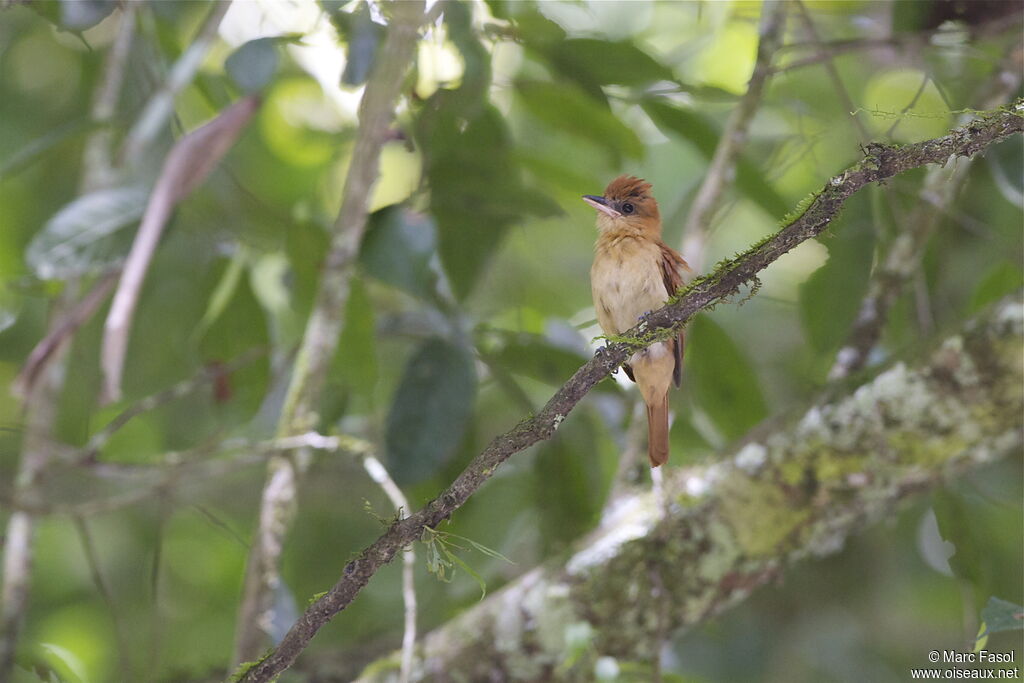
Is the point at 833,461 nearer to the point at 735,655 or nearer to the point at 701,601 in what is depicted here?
the point at 701,601

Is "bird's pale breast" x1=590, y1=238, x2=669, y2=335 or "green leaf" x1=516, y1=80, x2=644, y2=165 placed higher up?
"green leaf" x1=516, y1=80, x2=644, y2=165

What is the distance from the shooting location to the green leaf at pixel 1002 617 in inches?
79.0

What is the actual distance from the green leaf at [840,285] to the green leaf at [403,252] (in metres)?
1.34

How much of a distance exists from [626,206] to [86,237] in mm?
1709

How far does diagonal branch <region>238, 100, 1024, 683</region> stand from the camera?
1.50 m

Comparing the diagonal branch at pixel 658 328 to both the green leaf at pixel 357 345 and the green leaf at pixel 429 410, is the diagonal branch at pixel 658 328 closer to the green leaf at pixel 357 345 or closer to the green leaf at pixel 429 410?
the green leaf at pixel 429 410

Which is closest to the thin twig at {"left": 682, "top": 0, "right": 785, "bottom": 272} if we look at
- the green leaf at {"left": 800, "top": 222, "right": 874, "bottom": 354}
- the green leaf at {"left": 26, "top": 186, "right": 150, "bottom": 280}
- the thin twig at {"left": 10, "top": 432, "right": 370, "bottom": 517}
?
the green leaf at {"left": 800, "top": 222, "right": 874, "bottom": 354}

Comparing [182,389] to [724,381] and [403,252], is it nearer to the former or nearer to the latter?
[403,252]

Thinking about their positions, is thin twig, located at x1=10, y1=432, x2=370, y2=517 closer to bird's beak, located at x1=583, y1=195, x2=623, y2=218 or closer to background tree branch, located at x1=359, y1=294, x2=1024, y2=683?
background tree branch, located at x1=359, y1=294, x2=1024, y2=683

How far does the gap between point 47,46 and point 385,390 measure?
1.96 metres

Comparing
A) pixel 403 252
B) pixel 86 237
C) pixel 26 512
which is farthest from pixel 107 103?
pixel 26 512

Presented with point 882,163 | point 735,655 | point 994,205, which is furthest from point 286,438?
point 994,205

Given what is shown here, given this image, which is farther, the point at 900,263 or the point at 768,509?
the point at 900,263

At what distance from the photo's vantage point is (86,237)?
2.81m
